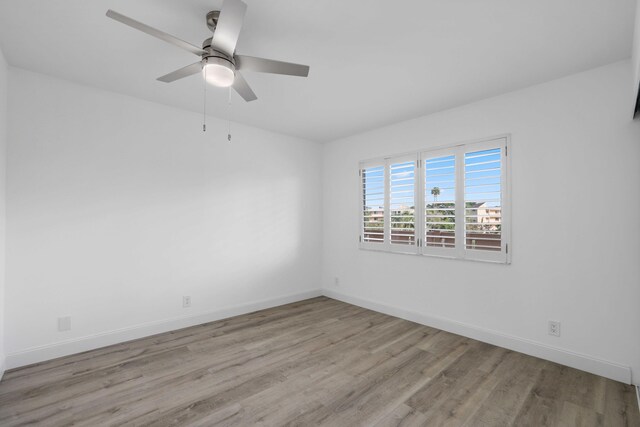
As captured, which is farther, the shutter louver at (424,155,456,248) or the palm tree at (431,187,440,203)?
the palm tree at (431,187,440,203)

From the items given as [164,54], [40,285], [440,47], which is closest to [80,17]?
[164,54]

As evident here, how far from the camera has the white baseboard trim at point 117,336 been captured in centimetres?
260

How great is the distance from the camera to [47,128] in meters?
2.71

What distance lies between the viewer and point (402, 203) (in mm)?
3906

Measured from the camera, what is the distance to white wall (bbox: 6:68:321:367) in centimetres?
263

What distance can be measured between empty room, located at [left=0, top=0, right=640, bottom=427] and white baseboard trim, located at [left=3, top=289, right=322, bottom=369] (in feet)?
0.08

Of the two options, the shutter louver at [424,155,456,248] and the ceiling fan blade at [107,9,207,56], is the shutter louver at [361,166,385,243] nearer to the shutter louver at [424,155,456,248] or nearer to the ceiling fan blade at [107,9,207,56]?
the shutter louver at [424,155,456,248]

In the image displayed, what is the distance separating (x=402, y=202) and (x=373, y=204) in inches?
18.7

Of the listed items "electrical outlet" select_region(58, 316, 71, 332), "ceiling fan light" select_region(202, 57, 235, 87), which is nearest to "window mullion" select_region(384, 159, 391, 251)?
"ceiling fan light" select_region(202, 57, 235, 87)

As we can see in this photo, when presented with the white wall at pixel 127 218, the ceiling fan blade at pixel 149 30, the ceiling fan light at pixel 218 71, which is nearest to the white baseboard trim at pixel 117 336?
the white wall at pixel 127 218

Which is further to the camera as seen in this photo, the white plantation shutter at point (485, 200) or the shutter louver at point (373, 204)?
the shutter louver at point (373, 204)

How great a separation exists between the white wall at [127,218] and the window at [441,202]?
4.53 ft

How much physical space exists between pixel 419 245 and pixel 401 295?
705 millimetres

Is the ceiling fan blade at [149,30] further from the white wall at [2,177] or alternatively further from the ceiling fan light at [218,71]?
the white wall at [2,177]
